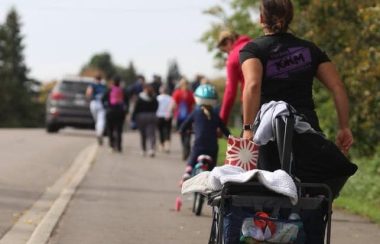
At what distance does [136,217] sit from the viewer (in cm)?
1039

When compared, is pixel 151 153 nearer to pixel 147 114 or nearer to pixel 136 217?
pixel 147 114

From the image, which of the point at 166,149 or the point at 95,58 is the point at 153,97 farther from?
the point at 95,58

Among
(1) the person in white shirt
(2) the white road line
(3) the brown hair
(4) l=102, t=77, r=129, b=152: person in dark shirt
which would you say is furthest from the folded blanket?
(1) the person in white shirt

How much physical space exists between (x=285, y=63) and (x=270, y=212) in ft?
3.28

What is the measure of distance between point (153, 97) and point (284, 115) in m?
15.6

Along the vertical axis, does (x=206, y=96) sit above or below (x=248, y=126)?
below

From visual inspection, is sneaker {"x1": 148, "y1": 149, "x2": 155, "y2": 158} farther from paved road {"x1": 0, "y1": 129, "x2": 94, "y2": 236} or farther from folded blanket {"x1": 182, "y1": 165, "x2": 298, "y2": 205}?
folded blanket {"x1": 182, "y1": 165, "x2": 298, "y2": 205}

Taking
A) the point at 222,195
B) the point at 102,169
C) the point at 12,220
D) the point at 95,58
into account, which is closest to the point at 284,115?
the point at 222,195

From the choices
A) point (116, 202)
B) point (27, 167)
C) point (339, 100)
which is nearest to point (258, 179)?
point (339, 100)

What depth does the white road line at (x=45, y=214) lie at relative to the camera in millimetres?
8739

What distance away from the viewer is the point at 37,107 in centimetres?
10156

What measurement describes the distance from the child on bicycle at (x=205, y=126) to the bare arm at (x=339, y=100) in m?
4.71

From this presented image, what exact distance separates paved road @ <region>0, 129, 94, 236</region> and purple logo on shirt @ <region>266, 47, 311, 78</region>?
402 centimetres

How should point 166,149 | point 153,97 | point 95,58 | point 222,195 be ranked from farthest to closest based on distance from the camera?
1. point 95,58
2. point 166,149
3. point 153,97
4. point 222,195
